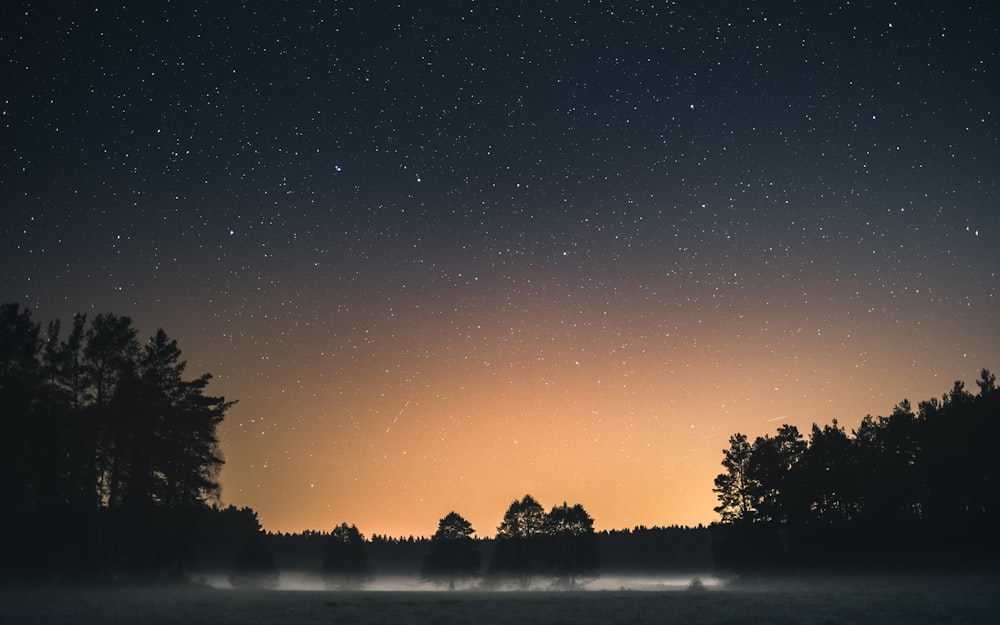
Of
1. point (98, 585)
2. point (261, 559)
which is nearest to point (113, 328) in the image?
point (98, 585)

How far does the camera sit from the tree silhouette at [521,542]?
262 ft

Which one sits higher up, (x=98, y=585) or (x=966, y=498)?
(x=966, y=498)

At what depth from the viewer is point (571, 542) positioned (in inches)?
3159

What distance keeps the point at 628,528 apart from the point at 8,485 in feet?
562

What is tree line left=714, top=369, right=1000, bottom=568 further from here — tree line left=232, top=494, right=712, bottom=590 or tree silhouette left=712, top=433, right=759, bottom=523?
tree line left=232, top=494, right=712, bottom=590

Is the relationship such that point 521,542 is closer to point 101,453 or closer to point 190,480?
point 190,480

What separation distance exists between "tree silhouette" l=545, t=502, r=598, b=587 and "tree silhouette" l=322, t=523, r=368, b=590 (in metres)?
23.2

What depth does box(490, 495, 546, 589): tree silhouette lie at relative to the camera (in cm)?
7975

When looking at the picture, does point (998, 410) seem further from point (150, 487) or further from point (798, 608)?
point (150, 487)

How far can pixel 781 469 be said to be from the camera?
59.1 metres

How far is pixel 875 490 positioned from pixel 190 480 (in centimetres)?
5075

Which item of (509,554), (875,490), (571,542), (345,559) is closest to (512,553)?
(509,554)

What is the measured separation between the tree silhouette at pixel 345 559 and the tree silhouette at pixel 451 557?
26.0ft

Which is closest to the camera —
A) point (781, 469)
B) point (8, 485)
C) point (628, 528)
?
point (8, 485)
